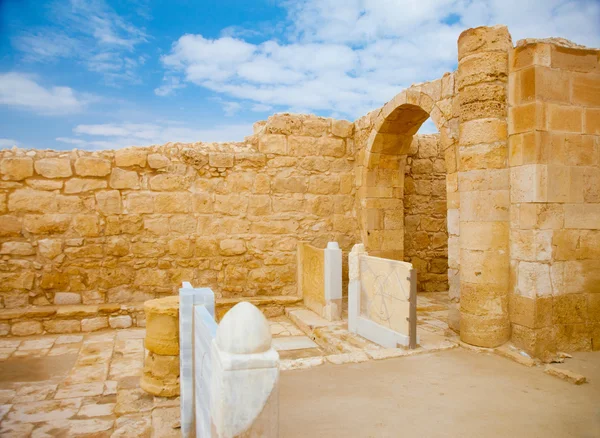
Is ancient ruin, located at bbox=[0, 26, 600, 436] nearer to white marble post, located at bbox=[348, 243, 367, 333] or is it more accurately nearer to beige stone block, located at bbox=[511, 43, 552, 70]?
beige stone block, located at bbox=[511, 43, 552, 70]

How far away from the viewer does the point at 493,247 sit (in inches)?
177

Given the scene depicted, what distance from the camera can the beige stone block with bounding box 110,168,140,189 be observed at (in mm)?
6578

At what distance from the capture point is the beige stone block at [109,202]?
21.4 feet

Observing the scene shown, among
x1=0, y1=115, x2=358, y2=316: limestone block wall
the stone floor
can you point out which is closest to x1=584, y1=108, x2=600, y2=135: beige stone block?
the stone floor

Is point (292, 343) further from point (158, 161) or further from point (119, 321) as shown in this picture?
point (158, 161)

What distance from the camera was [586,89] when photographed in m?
4.48

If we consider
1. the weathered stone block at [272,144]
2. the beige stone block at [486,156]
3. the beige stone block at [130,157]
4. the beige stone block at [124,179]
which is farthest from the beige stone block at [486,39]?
the beige stone block at [124,179]

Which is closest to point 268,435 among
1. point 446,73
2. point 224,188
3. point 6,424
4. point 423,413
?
point 423,413

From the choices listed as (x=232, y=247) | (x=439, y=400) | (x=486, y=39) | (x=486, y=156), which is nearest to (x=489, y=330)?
(x=439, y=400)

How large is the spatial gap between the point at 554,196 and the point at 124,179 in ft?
18.0

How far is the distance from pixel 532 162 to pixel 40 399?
198 inches

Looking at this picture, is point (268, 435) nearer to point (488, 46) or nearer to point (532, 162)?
point (532, 162)

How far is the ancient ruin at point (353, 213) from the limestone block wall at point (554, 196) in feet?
0.06

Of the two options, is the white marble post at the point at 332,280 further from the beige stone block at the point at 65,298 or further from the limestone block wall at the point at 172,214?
the beige stone block at the point at 65,298
